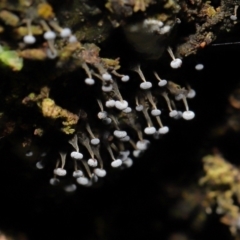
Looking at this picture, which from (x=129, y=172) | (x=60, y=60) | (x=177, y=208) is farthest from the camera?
(x=177, y=208)

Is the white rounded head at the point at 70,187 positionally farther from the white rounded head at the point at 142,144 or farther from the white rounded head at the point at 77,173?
the white rounded head at the point at 142,144

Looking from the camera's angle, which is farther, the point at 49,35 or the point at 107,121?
the point at 107,121

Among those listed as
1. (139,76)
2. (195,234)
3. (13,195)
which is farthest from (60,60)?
(195,234)

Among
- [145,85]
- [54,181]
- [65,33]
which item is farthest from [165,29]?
[54,181]

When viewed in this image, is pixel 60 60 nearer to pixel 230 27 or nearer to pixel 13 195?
pixel 230 27

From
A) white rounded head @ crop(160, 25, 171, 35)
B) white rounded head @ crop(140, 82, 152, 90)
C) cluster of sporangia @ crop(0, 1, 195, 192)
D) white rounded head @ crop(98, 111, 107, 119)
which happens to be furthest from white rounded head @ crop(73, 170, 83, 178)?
white rounded head @ crop(160, 25, 171, 35)

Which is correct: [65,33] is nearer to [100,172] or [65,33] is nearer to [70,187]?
[100,172]

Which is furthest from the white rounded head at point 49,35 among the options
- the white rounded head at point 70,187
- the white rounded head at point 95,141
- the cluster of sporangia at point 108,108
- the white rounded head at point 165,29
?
the white rounded head at point 70,187

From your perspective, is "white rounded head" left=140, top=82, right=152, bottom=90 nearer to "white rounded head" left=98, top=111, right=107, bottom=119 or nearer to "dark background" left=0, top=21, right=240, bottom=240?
"white rounded head" left=98, top=111, right=107, bottom=119
